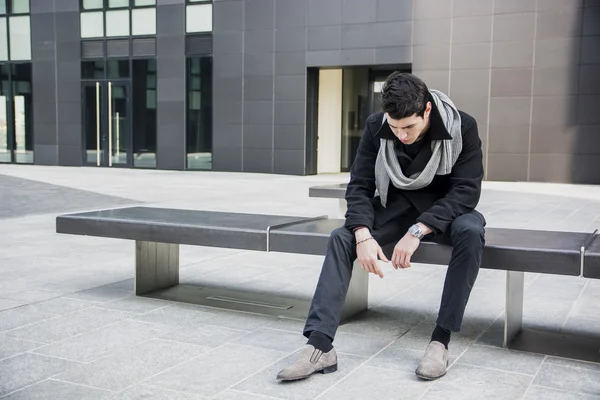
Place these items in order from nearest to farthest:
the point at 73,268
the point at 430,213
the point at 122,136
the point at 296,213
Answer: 1. the point at 430,213
2. the point at 73,268
3. the point at 296,213
4. the point at 122,136

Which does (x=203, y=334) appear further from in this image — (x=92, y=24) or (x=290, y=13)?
(x=92, y=24)

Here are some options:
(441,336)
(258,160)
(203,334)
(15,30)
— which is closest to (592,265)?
(441,336)

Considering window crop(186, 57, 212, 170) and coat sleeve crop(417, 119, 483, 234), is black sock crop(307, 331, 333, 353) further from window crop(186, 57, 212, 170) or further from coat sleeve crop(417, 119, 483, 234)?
window crop(186, 57, 212, 170)

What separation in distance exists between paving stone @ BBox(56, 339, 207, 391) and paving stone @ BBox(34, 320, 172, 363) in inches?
3.6

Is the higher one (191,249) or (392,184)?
(392,184)

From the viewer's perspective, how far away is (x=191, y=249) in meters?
7.54

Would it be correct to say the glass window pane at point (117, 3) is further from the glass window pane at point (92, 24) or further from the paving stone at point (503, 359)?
the paving stone at point (503, 359)

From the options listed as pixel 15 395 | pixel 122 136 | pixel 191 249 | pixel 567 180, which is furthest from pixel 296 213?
pixel 122 136

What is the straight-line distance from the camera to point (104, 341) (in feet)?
13.4

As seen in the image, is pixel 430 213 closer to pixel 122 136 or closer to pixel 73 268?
pixel 73 268

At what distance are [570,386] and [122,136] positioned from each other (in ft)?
75.0

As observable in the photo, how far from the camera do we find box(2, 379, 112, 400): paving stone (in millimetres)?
3193

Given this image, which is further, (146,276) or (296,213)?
(296,213)

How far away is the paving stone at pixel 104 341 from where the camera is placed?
3.84m
